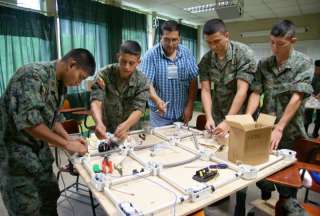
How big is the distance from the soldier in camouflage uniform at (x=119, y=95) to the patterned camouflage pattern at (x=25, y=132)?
53 cm

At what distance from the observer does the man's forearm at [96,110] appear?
1.93m

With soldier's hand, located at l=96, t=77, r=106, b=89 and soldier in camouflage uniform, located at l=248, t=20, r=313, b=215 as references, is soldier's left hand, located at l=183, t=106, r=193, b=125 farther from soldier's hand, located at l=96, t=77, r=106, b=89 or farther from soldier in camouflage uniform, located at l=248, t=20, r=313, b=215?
soldier's hand, located at l=96, t=77, r=106, b=89

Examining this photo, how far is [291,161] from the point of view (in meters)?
1.50

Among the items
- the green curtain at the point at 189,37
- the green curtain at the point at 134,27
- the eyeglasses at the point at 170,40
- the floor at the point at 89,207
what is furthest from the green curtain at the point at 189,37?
the floor at the point at 89,207

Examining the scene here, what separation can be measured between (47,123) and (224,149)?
1.09 m

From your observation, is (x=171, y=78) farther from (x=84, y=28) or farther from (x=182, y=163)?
(x=84, y=28)

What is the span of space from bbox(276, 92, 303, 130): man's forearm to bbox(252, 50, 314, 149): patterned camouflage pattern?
5 cm

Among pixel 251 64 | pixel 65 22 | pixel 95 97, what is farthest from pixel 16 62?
pixel 251 64

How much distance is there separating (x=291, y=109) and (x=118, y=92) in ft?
4.26

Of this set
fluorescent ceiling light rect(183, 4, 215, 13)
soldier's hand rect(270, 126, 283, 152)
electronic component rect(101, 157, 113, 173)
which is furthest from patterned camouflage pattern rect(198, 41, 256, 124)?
fluorescent ceiling light rect(183, 4, 215, 13)

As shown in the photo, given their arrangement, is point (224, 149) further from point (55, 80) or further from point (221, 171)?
point (55, 80)

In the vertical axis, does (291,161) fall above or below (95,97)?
below

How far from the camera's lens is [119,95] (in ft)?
6.73

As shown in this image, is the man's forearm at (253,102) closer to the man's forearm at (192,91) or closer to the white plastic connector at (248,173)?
the man's forearm at (192,91)
